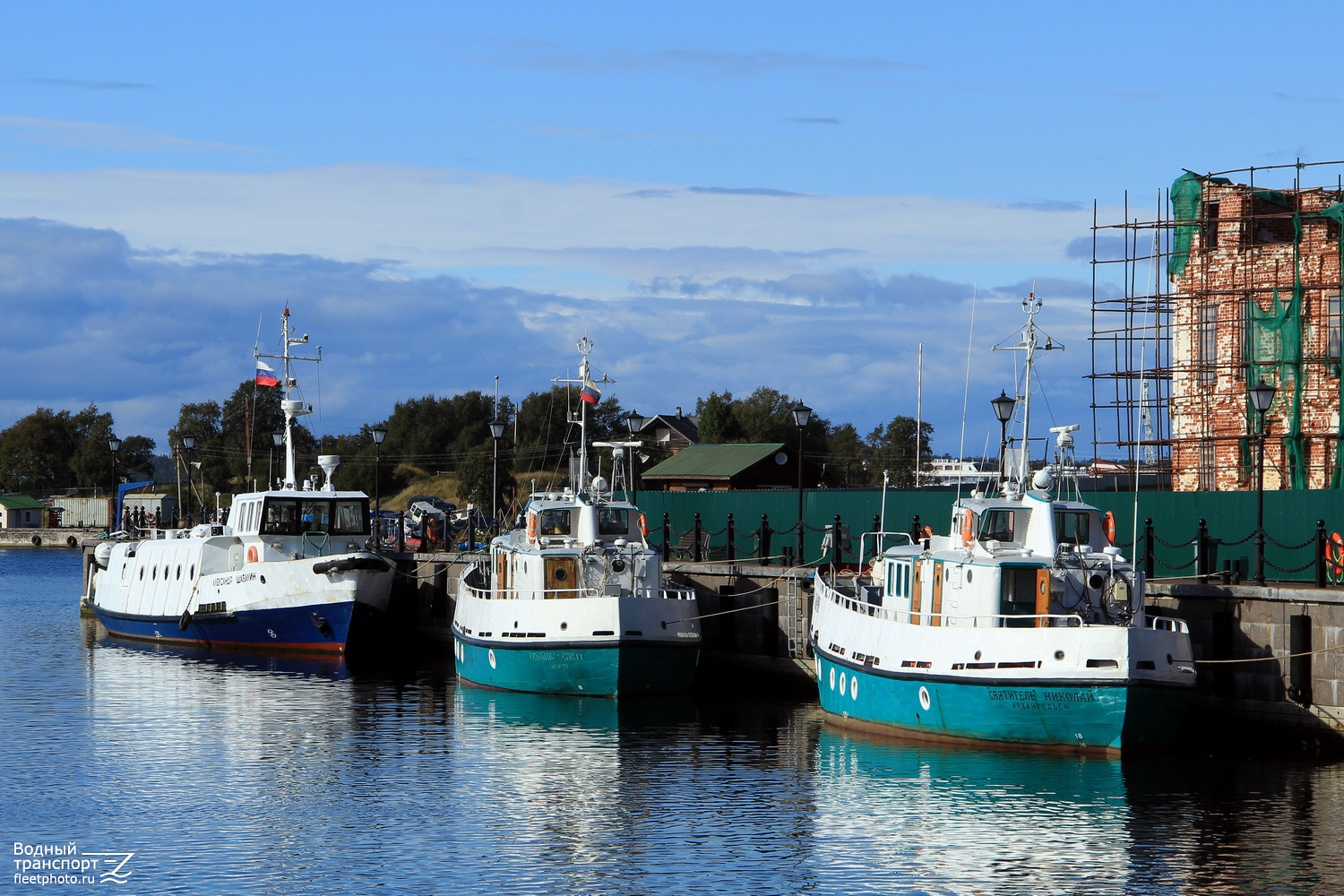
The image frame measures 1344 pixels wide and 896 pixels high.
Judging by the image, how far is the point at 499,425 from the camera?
46.5 m

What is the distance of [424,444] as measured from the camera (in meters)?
129

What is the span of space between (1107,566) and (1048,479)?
2103 mm

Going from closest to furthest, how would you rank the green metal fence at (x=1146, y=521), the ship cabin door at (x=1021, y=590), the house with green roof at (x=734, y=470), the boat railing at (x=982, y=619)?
1. the boat railing at (x=982, y=619)
2. the ship cabin door at (x=1021, y=590)
3. the green metal fence at (x=1146, y=521)
4. the house with green roof at (x=734, y=470)

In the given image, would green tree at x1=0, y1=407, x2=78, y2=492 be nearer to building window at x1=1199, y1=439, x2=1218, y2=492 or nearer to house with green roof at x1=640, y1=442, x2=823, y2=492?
house with green roof at x1=640, y1=442, x2=823, y2=492

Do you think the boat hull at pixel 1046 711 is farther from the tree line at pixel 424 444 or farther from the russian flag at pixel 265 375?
the tree line at pixel 424 444

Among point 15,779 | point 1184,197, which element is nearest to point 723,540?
point 1184,197

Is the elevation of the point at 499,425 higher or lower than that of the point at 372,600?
higher

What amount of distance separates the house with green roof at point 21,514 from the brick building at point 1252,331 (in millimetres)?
117482

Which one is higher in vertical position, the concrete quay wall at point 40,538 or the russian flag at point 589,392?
the russian flag at point 589,392

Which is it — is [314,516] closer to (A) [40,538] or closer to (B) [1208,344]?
(B) [1208,344]

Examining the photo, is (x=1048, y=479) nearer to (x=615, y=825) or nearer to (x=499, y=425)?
(x=615, y=825)

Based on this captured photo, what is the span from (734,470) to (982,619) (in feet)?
122

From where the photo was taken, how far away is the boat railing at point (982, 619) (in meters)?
27.5

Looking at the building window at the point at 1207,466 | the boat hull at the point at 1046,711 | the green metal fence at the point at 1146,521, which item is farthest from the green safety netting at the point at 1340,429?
the boat hull at the point at 1046,711
